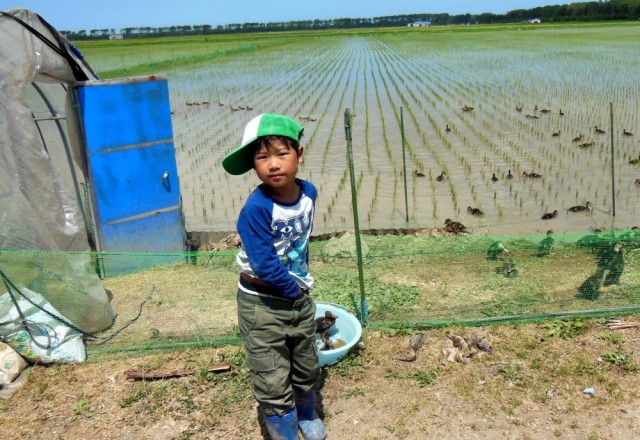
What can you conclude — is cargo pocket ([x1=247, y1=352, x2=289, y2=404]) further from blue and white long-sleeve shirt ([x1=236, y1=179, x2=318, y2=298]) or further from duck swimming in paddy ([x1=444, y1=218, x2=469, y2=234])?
duck swimming in paddy ([x1=444, y1=218, x2=469, y2=234])

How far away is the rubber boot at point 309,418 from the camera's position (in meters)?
2.68

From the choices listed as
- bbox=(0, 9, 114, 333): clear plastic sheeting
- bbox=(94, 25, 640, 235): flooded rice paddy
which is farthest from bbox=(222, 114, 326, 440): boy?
bbox=(94, 25, 640, 235): flooded rice paddy

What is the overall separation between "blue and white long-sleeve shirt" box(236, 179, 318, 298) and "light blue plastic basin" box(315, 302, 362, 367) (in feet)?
2.32

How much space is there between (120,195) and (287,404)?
307 cm

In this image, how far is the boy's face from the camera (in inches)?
90.0

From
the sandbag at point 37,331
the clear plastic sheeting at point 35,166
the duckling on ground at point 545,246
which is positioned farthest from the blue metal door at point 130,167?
the duckling on ground at point 545,246

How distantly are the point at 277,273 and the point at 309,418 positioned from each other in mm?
812

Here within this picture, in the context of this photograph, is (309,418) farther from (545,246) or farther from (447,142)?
(447,142)

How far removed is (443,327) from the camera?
11.5 ft

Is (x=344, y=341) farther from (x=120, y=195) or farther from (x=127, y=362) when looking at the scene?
(x=120, y=195)

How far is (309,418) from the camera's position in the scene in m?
2.73

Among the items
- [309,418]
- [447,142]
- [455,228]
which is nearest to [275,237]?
[309,418]

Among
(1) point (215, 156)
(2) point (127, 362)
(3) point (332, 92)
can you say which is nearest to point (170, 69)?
(3) point (332, 92)

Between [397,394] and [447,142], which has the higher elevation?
[447,142]
